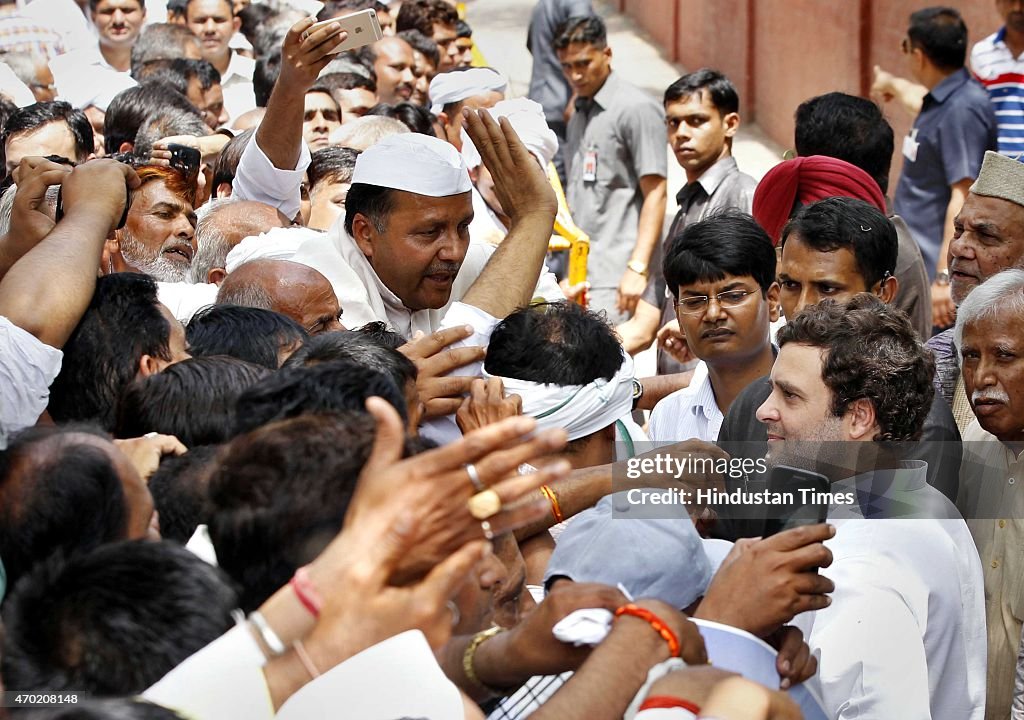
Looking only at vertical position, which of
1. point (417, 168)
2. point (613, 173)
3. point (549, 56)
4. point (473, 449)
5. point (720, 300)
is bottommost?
point (613, 173)

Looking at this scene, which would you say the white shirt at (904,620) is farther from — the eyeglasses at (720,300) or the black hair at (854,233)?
the black hair at (854,233)

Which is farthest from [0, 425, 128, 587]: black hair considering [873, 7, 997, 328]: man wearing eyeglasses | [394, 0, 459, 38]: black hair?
[394, 0, 459, 38]: black hair

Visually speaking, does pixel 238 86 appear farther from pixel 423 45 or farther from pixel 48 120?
pixel 48 120

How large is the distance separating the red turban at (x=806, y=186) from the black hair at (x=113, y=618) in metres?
3.24

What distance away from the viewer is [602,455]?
8.91 ft

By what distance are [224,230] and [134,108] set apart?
2.20m

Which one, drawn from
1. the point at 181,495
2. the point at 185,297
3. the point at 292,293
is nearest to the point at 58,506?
the point at 181,495

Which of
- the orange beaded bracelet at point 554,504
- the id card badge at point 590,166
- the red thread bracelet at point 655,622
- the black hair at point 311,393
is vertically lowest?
the id card badge at point 590,166

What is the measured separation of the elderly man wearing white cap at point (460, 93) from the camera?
6590 millimetres

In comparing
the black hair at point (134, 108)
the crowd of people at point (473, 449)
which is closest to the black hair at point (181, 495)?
the crowd of people at point (473, 449)

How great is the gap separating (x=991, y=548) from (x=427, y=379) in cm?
142

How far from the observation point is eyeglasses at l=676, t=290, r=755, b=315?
11.9 feet

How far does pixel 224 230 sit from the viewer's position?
410 cm

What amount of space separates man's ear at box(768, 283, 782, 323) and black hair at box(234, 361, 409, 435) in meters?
2.01
